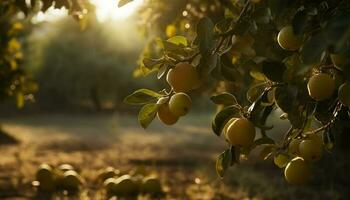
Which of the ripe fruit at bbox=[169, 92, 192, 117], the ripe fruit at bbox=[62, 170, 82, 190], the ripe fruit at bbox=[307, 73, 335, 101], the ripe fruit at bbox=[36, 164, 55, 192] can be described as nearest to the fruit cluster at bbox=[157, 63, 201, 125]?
the ripe fruit at bbox=[169, 92, 192, 117]

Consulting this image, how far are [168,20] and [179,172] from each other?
3.06 m

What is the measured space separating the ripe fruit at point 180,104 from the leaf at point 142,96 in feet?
0.51

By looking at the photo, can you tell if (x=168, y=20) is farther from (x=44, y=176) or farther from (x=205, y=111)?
(x=205, y=111)

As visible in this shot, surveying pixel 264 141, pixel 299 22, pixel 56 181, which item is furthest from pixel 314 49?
pixel 56 181

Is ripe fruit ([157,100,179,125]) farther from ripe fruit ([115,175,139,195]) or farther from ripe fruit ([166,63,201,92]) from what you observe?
ripe fruit ([115,175,139,195])

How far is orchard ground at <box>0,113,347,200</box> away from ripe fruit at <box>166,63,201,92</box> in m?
3.72

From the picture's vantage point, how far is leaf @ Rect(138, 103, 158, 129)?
6.09 ft

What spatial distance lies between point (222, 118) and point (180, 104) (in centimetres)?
21

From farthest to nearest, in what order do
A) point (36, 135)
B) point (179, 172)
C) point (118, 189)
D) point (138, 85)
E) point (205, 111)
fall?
1. point (205, 111)
2. point (138, 85)
3. point (36, 135)
4. point (179, 172)
5. point (118, 189)

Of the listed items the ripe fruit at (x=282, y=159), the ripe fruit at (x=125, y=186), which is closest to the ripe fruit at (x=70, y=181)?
the ripe fruit at (x=125, y=186)

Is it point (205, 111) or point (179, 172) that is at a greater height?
point (205, 111)

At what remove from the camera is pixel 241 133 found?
1.68m

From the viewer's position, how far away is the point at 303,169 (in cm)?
180

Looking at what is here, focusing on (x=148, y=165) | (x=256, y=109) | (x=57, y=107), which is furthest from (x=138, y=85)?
(x=256, y=109)
